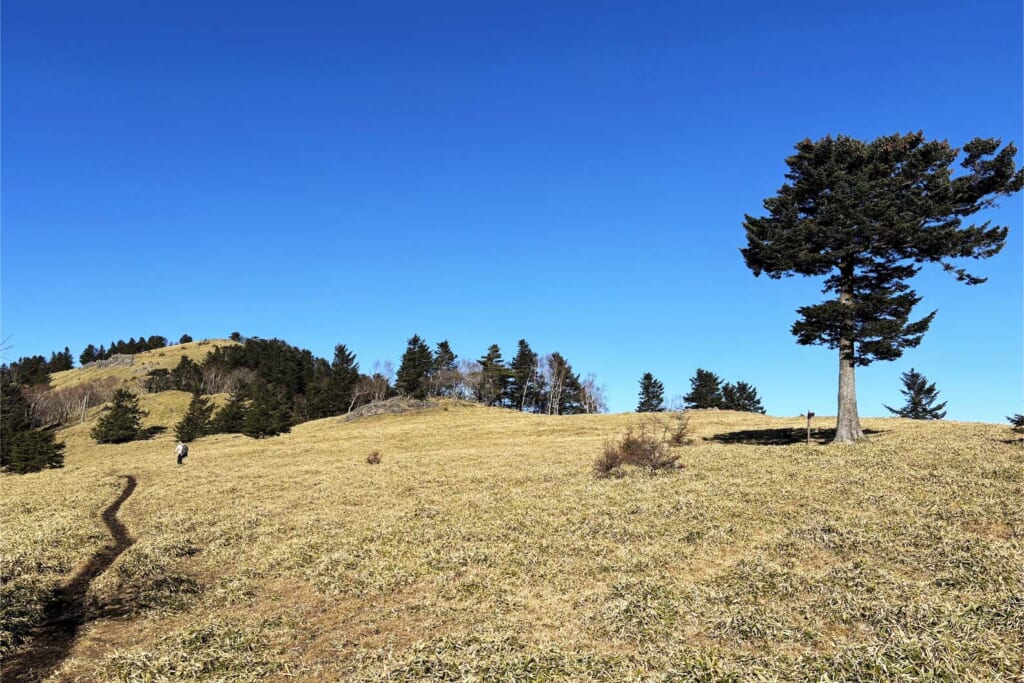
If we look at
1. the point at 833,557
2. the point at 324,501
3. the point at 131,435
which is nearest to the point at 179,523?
the point at 324,501

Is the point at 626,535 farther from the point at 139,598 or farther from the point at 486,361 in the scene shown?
the point at 486,361

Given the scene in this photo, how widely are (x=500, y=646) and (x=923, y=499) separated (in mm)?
14714

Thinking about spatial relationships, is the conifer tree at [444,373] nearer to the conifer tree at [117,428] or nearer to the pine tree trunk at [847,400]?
the conifer tree at [117,428]

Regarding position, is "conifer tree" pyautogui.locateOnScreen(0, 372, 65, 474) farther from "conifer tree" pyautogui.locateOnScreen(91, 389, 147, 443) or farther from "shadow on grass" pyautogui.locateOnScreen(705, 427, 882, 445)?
"shadow on grass" pyautogui.locateOnScreen(705, 427, 882, 445)

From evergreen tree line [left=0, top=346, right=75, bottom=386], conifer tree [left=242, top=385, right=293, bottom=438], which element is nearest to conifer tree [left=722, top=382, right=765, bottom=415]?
conifer tree [left=242, top=385, right=293, bottom=438]

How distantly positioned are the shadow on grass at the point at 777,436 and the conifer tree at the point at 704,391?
6890 centimetres

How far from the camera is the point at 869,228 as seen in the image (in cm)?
2872

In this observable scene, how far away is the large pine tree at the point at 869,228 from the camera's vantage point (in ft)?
92.5

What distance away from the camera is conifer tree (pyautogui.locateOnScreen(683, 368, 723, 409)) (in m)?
110

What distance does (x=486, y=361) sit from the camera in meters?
112

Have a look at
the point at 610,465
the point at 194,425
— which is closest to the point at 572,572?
the point at 610,465

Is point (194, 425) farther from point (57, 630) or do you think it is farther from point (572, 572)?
point (572, 572)

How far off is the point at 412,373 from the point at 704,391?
5832cm

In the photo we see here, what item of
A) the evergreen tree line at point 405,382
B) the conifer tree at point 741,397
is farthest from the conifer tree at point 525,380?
the conifer tree at point 741,397
